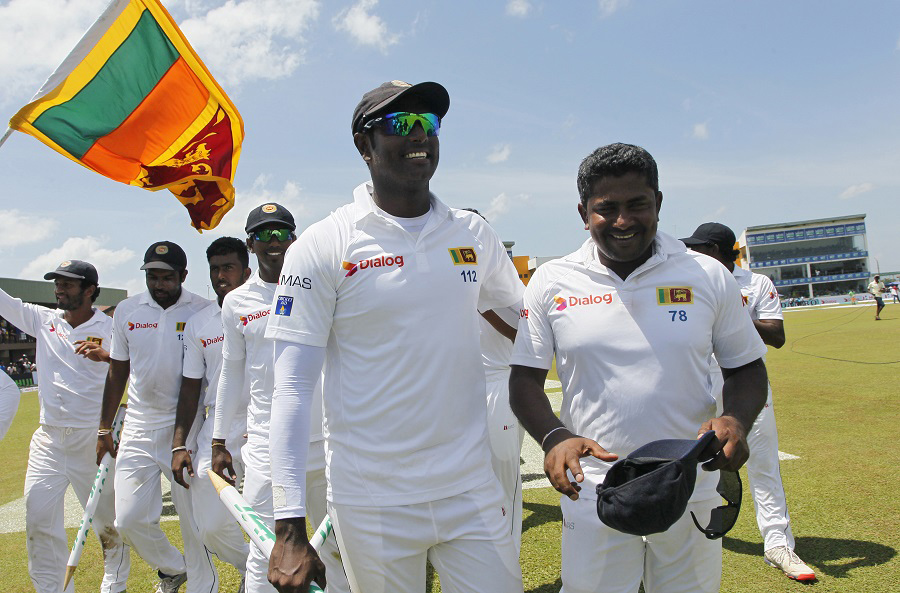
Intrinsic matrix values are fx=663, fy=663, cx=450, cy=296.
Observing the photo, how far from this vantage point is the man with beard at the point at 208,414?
4.76m

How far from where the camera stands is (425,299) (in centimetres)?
253

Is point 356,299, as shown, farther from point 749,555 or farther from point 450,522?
point 749,555

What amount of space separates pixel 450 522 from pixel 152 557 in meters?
3.62

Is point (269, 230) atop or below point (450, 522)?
atop

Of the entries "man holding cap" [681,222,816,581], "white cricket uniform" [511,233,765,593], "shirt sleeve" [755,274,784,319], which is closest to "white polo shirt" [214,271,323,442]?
"white cricket uniform" [511,233,765,593]

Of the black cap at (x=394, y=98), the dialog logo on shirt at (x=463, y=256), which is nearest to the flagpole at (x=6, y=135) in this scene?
the black cap at (x=394, y=98)

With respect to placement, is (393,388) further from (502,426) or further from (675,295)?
(502,426)

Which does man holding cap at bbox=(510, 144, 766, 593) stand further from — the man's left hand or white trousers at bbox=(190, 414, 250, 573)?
white trousers at bbox=(190, 414, 250, 573)

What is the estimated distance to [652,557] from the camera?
2.66 m

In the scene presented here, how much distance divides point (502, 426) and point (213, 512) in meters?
2.17

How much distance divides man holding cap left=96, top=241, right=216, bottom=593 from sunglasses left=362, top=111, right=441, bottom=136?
3.57m

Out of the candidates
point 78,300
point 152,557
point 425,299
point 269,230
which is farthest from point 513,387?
point 78,300

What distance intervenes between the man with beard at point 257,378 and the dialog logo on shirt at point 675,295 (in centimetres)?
228

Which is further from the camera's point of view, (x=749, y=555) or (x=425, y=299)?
(x=749, y=555)
